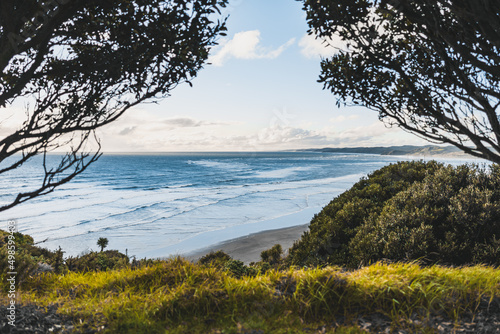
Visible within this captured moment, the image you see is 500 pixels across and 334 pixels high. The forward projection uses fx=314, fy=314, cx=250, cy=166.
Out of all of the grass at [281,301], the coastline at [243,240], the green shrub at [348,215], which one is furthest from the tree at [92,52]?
the coastline at [243,240]

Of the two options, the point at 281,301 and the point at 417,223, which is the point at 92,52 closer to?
the point at 281,301

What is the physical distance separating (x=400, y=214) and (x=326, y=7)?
16.5ft

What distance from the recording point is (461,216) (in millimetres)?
7172

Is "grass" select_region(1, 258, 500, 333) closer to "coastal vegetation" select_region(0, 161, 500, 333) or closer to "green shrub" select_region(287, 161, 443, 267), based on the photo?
"coastal vegetation" select_region(0, 161, 500, 333)

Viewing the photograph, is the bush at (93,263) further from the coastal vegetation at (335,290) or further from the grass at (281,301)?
the grass at (281,301)

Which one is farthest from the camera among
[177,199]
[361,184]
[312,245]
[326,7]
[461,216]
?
[177,199]

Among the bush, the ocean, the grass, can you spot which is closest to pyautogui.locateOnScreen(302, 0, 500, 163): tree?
the grass

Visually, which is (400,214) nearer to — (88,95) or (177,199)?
(88,95)

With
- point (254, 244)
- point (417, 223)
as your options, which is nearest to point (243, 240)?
point (254, 244)

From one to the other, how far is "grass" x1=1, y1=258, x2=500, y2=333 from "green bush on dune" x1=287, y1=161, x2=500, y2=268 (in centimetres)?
163

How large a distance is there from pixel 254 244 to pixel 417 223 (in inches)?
435

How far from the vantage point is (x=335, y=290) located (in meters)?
4.78

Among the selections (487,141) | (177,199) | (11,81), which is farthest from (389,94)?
(177,199)

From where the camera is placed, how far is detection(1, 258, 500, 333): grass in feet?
13.8
